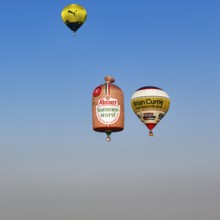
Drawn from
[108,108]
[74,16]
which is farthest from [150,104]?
[74,16]

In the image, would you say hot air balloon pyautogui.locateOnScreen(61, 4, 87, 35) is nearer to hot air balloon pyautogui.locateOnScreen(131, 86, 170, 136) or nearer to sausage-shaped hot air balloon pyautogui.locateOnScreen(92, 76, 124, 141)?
hot air balloon pyautogui.locateOnScreen(131, 86, 170, 136)

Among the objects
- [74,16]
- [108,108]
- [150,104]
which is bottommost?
[108,108]

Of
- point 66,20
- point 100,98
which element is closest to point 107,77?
point 100,98

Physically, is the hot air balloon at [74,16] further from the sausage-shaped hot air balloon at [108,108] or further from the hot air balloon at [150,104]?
the sausage-shaped hot air balloon at [108,108]

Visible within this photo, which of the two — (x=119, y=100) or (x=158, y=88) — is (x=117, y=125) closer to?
(x=119, y=100)

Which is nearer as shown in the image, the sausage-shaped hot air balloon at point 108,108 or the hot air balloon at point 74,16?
the sausage-shaped hot air balloon at point 108,108

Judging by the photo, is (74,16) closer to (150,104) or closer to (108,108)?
(150,104)

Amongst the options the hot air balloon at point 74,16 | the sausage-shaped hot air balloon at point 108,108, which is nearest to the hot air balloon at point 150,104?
the sausage-shaped hot air balloon at point 108,108
